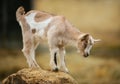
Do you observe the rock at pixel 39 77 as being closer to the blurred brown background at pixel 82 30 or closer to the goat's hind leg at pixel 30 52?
the goat's hind leg at pixel 30 52

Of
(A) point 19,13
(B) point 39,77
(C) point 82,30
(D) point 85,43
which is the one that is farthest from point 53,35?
(C) point 82,30

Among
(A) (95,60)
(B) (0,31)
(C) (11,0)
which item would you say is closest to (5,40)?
(B) (0,31)

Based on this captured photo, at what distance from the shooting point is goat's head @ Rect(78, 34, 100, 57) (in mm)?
7250

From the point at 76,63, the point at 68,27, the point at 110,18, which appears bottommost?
the point at 76,63

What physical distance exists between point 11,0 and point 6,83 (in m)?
5.04

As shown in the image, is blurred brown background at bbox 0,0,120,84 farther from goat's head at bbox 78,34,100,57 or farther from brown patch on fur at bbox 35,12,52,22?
goat's head at bbox 78,34,100,57

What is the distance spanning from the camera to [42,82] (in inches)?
291

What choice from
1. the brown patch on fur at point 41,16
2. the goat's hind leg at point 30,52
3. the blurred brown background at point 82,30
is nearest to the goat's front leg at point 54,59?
the goat's hind leg at point 30,52

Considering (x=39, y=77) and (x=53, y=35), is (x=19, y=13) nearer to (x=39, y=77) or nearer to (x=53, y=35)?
(x=53, y=35)

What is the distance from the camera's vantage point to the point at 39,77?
745 cm

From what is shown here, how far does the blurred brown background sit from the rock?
4.80 m

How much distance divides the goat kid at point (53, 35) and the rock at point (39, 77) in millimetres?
106

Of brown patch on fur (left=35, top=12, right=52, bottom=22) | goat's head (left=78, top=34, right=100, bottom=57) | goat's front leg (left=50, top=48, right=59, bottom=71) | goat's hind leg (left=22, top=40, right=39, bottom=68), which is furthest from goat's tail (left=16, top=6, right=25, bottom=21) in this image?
goat's head (left=78, top=34, right=100, bottom=57)

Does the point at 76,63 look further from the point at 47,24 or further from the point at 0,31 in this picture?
the point at 47,24
